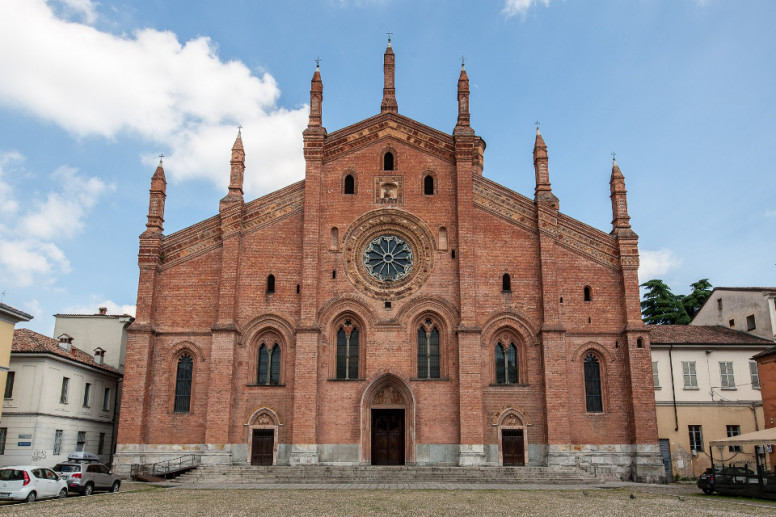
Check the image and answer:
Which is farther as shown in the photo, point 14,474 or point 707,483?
point 707,483

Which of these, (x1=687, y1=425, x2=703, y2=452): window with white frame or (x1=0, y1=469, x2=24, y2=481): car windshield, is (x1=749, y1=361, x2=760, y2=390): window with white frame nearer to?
(x1=687, y1=425, x2=703, y2=452): window with white frame

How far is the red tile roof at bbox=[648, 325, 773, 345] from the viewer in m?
34.7

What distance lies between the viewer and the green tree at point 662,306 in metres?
55.1

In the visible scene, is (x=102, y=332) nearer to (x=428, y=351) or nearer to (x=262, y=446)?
(x=262, y=446)

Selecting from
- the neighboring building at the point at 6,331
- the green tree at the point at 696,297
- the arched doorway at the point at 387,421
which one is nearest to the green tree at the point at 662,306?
the green tree at the point at 696,297

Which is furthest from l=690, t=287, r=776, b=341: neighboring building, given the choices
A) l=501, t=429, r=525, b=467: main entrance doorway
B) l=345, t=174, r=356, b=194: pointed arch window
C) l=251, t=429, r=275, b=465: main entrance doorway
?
l=251, t=429, r=275, b=465: main entrance doorway

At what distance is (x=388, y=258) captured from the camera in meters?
32.1

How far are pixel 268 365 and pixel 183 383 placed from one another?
12.9 feet

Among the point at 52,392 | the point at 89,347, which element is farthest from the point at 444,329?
the point at 89,347

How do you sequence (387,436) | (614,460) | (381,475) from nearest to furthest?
(381,475)
(614,460)
(387,436)

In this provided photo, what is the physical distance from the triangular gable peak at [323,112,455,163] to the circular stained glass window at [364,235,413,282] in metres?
4.73

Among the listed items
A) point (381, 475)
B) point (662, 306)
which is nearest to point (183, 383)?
point (381, 475)

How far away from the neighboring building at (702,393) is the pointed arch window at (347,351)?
15.6m

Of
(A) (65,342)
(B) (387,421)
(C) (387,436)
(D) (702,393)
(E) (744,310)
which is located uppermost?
(E) (744,310)
